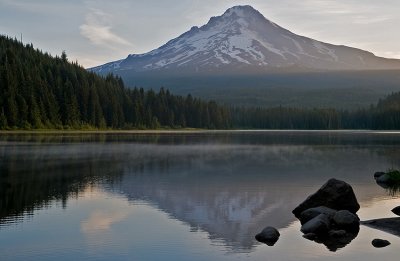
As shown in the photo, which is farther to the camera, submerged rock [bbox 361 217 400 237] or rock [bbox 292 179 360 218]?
rock [bbox 292 179 360 218]

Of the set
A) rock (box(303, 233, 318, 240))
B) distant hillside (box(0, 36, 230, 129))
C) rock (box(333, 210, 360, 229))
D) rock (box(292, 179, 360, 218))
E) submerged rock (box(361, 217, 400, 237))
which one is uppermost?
distant hillside (box(0, 36, 230, 129))

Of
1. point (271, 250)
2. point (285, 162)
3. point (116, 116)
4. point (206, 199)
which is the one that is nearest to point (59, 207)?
point (206, 199)

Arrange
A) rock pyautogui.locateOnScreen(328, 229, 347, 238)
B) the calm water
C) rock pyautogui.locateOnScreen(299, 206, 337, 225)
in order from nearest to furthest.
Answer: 1. the calm water
2. rock pyautogui.locateOnScreen(328, 229, 347, 238)
3. rock pyautogui.locateOnScreen(299, 206, 337, 225)

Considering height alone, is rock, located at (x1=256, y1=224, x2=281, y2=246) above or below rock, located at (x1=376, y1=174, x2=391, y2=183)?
below

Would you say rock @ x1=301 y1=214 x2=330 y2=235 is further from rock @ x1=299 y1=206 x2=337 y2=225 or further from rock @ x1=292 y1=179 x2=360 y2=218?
rock @ x1=292 y1=179 x2=360 y2=218

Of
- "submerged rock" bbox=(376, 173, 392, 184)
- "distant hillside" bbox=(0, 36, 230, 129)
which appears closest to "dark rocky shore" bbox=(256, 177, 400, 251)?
"submerged rock" bbox=(376, 173, 392, 184)

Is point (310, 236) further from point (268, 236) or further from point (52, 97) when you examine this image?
point (52, 97)

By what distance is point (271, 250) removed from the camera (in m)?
21.5

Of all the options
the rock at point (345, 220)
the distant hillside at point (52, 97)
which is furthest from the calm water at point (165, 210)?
the distant hillside at point (52, 97)

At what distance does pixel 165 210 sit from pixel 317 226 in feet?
28.5

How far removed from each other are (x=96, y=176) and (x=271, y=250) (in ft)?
83.4

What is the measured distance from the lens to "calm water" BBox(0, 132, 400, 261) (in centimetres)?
2116

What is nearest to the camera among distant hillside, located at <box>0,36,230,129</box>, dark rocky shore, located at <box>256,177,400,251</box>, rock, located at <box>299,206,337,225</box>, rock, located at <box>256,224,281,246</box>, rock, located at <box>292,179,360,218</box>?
rock, located at <box>256,224,281,246</box>

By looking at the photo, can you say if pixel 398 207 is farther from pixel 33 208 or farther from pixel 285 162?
pixel 285 162
